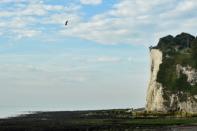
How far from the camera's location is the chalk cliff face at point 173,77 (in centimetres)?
15300

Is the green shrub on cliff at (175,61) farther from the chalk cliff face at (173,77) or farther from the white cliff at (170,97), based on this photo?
the white cliff at (170,97)

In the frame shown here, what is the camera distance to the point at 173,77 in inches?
6373

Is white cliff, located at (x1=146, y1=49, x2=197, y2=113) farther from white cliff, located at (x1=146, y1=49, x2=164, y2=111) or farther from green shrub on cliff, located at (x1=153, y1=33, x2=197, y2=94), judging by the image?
green shrub on cliff, located at (x1=153, y1=33, x2=197, y2=94)

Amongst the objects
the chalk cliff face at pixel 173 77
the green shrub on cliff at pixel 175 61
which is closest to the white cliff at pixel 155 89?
the chalk cliff face at pixel 173 77

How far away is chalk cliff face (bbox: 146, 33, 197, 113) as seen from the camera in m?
153

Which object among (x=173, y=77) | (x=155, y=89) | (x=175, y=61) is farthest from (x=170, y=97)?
(x=175, y=61)

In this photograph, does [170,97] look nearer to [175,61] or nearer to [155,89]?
[155,89]

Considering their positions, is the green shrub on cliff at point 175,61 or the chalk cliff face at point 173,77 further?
the green shrub on cliff at point 175,61

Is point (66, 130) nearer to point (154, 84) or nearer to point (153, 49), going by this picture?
point (154, 84)

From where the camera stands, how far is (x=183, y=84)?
512 ft

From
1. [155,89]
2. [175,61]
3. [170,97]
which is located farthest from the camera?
[155,89]

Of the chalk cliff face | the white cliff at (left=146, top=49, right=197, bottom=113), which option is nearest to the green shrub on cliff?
the chalk cliff face

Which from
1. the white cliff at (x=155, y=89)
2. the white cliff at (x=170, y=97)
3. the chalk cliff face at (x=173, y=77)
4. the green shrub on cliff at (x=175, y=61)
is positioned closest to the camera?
the white cliff at (x=170, y=97)

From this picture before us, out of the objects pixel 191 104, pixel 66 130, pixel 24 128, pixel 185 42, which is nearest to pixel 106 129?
pixel 66 130
